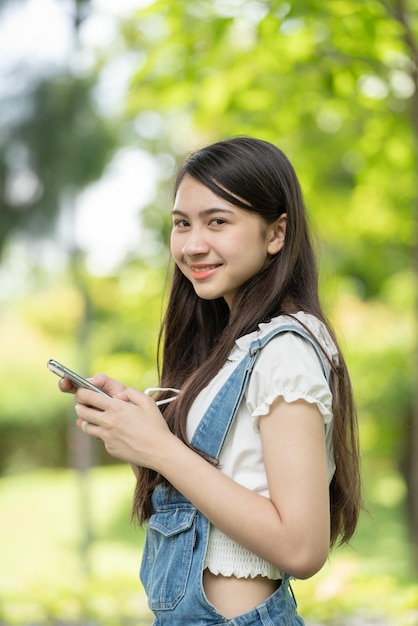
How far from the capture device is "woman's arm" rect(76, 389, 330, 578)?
1.07m

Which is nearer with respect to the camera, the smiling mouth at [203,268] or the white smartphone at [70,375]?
the white smartphone at [70,375]

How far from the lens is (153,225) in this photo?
7.49 metres

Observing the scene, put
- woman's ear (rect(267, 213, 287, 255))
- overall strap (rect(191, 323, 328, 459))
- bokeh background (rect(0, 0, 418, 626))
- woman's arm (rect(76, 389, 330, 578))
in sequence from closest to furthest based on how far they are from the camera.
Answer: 1. woman's arm (rect(76, 389, 330, 578))
2. overall strap (rect(191, 323, 328, 459))
3. woman's ear (rect(267, 213, 287, 255))
4. bokeh background (rect(0, 0, 418, 626))

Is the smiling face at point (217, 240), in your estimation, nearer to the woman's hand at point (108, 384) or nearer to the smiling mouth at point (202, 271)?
the smiling mouth at point (202, 271)

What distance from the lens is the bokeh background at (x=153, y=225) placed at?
9.87 ft

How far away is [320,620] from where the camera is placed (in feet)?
10.2

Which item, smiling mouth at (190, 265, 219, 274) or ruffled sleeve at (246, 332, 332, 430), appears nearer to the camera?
ruffled sleeve at (246, 332, 332, 430)

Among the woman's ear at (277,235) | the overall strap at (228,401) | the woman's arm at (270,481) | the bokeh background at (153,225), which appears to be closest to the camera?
the woman's arm at (270,481)

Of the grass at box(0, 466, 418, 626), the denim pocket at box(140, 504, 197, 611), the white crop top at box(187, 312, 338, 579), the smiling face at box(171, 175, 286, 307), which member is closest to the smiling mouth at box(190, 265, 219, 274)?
the smiling face at box(171, 175, 286, 307)

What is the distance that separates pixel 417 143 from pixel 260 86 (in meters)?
0.64

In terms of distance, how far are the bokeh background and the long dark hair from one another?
0.63 feet

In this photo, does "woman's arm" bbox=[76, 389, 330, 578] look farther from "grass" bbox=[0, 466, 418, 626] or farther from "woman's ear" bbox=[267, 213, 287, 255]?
"grass" bbox=[0, 466, 418, 626]

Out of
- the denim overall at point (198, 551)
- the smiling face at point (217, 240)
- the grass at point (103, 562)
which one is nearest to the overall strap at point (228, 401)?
the denim overall at point (198, 551)

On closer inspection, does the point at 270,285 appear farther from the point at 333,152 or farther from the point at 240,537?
the point at 333,152
